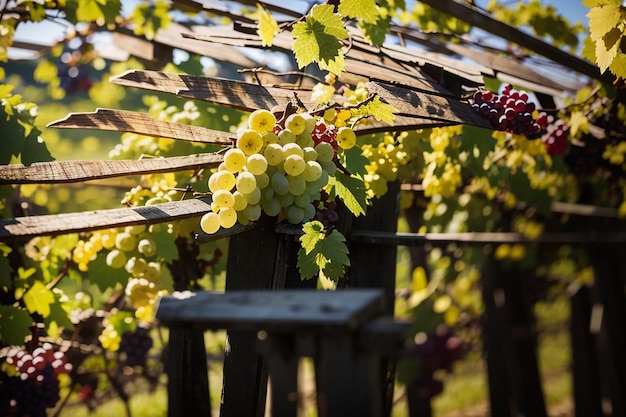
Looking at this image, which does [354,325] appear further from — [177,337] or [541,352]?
[541,352]

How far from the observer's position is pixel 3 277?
7.39 feet

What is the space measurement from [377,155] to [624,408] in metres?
2.87

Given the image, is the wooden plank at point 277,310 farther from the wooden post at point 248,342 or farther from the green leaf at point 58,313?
the green leaf at point 58,313

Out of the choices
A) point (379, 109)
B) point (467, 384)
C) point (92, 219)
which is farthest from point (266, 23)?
point (467, 384)

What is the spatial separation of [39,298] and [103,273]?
0.28 m

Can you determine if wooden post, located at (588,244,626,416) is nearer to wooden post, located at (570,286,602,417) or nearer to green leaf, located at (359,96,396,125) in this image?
wooden post, located at (570,286,602,417)

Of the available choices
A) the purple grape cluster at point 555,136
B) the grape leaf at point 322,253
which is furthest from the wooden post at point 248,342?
the purple grape cluster at point 555,136

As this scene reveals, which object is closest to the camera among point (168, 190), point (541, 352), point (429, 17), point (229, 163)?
point (229, 163)

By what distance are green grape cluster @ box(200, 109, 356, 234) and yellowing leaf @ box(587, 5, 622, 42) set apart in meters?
0.80

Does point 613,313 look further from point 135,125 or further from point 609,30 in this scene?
point 135,125

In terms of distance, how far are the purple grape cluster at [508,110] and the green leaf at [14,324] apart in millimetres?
1797

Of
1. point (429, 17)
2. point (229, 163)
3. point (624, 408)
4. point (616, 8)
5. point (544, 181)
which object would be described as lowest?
point (624, 408)

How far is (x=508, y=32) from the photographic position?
7.04ft

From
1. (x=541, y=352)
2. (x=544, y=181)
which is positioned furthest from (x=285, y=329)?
(x=541, y=352)
